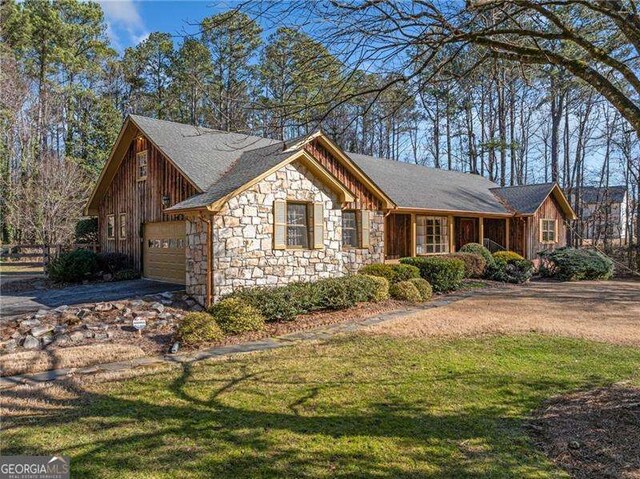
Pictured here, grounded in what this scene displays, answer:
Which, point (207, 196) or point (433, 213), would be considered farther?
point (433, 213)

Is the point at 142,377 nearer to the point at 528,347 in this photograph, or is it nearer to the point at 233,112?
the point at 233,112

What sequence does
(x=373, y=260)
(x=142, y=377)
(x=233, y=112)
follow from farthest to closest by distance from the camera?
(x=373, y=260) → (x=142, y=377) → (x=233, y=112)

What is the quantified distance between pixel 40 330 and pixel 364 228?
929 cm

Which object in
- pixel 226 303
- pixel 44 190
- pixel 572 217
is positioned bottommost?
pixel 226 303

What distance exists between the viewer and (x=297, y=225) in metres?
11.6

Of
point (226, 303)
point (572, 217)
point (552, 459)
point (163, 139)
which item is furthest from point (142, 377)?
point (572, 217)

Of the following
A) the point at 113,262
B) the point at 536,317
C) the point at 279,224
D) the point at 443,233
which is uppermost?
the point at 279,224

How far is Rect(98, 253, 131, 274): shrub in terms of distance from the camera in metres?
14.7

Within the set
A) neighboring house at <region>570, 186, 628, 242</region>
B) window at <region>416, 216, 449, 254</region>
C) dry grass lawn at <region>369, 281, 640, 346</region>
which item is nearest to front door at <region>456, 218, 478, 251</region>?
window at <region>416, 216, 449, 254</region>

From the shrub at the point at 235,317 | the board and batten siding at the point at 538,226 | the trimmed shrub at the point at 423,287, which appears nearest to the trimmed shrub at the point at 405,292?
the trimmed shrub at the point at 423,287

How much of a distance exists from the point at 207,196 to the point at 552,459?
29.5 ft

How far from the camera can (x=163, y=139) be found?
1325 cm

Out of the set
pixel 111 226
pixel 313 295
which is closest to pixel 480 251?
pixel 313 295

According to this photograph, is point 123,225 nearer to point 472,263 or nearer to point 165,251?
point 165,251
